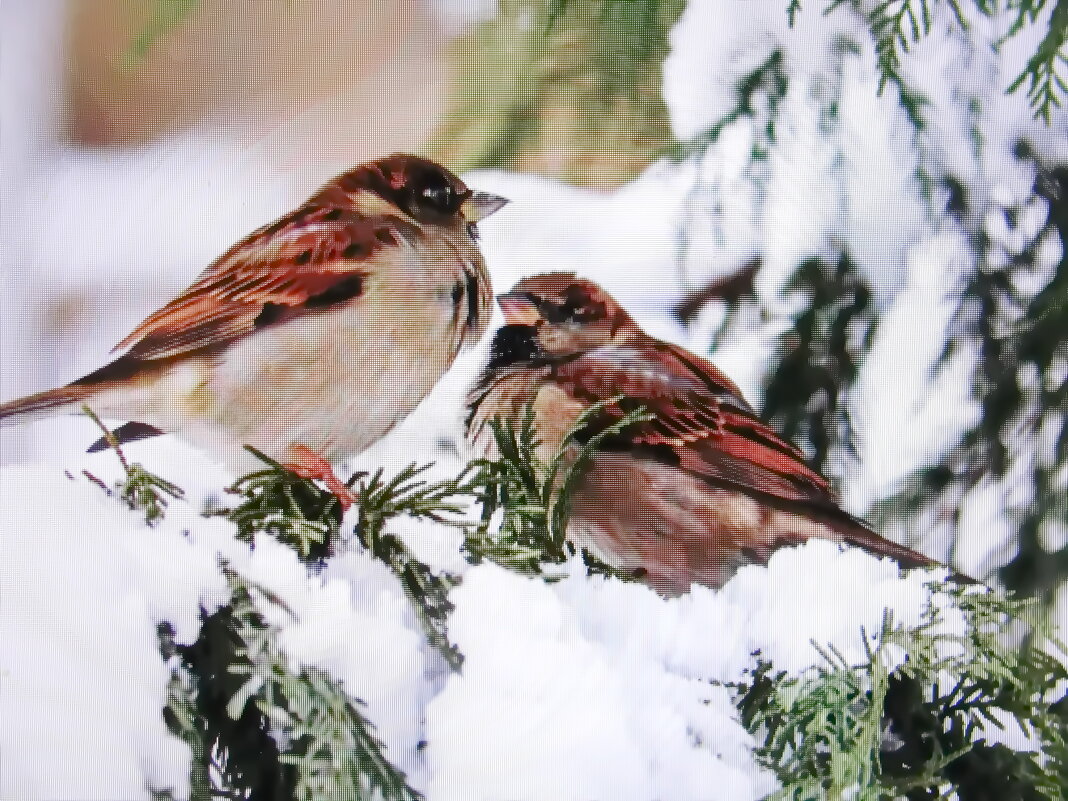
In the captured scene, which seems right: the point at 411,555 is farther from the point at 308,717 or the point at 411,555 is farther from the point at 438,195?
the point at 438,195

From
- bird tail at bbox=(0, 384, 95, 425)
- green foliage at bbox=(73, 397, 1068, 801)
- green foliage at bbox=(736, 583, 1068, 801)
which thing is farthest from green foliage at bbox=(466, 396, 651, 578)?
bird tail at bbox=(0, 384, 95, 425)

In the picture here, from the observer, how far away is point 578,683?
1.30ft

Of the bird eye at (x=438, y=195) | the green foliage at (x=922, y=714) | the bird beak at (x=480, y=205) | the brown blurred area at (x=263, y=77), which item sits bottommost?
the green foliage at (x=922, y=714)

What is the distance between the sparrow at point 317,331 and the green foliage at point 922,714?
0.23m

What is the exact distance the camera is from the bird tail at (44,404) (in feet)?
1.49

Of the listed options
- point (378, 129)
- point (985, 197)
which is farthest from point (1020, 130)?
point (378, 129)

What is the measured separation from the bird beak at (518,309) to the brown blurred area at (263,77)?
0.32 ft

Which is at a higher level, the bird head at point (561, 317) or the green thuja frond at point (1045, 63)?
the green thuja frond at point (1045, 63)

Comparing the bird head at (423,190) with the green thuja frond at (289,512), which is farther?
the bird head at (423,190)

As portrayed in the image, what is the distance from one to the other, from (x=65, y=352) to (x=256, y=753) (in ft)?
0.76

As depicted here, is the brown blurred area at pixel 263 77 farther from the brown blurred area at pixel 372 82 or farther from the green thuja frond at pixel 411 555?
the green thuja frond at pixel 411 555

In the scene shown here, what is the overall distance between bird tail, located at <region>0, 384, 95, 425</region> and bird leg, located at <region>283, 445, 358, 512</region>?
11 centimetres

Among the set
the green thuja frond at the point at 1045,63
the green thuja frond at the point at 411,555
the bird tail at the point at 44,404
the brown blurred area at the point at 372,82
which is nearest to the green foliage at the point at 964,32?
the green thuja frond at the point at 1045,63

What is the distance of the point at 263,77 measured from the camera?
0.48 m
